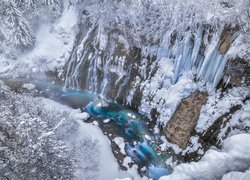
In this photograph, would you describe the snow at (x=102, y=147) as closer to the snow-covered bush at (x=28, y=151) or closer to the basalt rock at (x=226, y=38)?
the snow-covered bush at (x=28, y=151)

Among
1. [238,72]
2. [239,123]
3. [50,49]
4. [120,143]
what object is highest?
[238,72]

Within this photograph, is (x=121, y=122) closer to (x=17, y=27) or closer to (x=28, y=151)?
(x=28, y=151)

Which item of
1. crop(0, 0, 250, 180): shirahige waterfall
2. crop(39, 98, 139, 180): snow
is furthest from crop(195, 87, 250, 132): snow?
crop(39, 98, 139, 180): snow

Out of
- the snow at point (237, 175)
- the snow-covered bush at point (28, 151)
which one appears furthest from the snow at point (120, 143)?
the snow at point (237, 175)

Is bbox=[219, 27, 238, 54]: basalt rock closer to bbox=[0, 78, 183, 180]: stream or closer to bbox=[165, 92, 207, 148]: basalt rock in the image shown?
bbox=[165, 92, 207, 148]: basalt rock

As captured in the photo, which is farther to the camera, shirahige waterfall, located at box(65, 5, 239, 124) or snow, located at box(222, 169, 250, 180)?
shirahige waterfall, located at box(65, 5, 239, 124)

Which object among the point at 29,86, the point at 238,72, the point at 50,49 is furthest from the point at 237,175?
the point at 50,49
